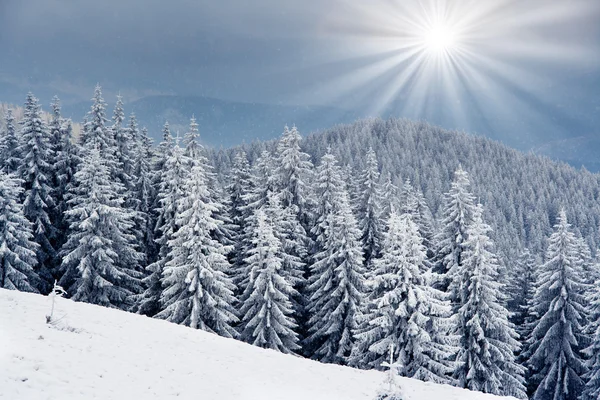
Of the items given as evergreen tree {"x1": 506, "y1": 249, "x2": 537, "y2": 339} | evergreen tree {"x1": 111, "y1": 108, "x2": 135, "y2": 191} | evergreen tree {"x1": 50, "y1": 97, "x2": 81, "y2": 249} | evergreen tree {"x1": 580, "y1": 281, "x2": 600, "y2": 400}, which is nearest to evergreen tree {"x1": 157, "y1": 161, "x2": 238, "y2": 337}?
evergreen tree {"x1": 111, "y1": 108, "x2": 135, "y2": 191}

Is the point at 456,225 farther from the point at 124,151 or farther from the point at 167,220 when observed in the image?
the point at 124,151

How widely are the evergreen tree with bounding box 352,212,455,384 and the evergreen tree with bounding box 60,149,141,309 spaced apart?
742 inches

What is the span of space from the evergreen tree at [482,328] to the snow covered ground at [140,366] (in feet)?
42.6

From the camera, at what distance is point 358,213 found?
40.5m

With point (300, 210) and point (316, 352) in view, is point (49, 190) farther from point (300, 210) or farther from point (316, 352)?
point (316, 352)

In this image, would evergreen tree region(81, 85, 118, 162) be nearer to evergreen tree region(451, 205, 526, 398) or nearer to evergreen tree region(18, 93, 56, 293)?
evergreen tree region(18, 93, 56, 293)

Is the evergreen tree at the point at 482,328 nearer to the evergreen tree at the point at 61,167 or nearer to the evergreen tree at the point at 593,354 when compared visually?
the evergreen tree at the point at 593,354

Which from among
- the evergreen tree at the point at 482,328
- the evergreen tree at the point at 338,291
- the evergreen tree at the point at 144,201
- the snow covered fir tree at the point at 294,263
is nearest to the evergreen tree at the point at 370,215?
the snow covered fir tree at the point at 294,263

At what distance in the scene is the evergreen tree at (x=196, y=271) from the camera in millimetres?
29453

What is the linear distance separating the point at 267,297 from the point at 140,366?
1677cm

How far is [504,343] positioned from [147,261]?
3006cm

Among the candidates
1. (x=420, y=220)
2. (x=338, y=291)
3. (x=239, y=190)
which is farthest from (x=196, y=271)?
(x=420, y=220)

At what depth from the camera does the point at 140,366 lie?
1438 cm

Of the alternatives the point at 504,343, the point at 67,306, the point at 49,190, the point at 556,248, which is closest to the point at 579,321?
the point at 556,248
